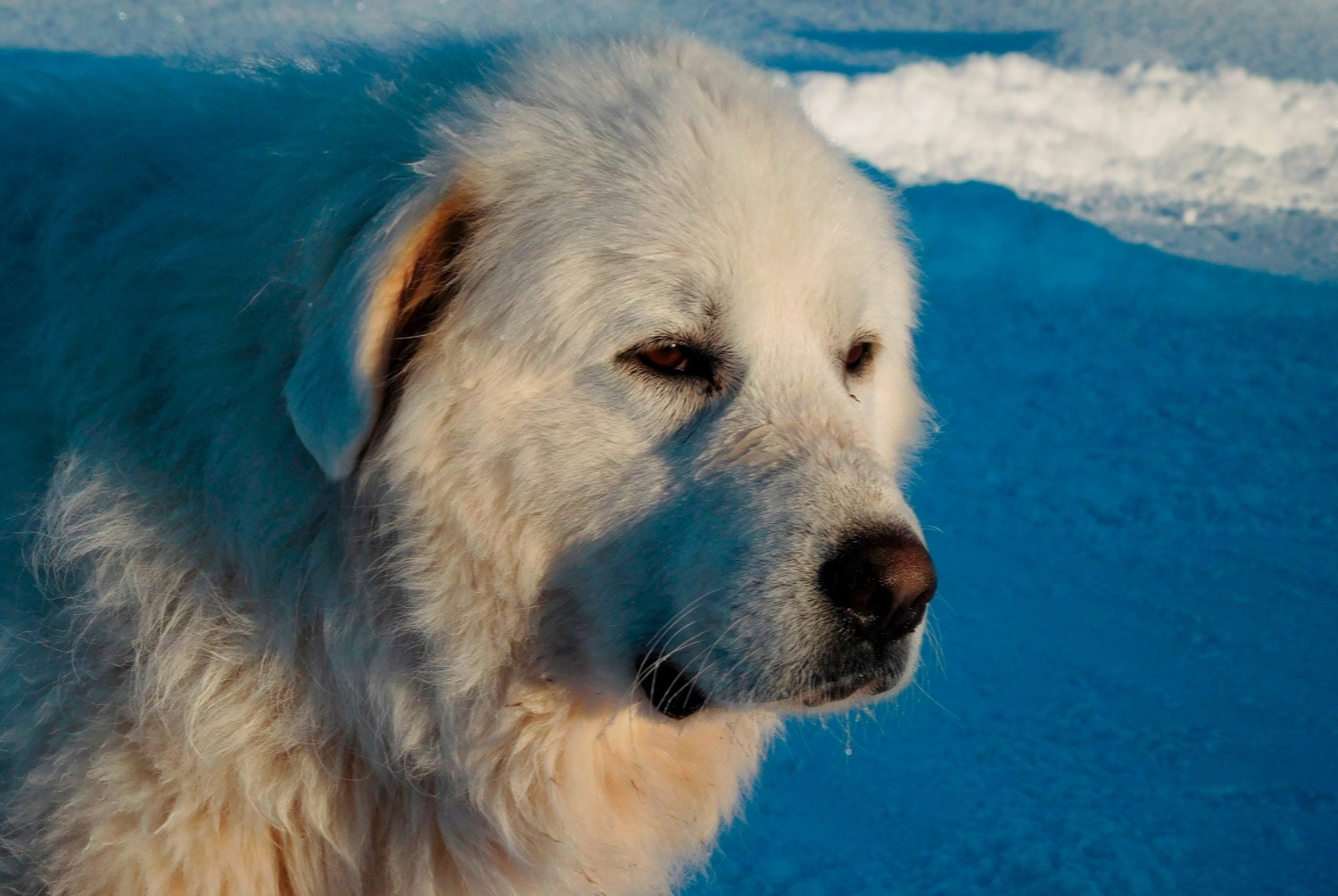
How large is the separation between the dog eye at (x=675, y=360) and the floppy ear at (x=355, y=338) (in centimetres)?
42

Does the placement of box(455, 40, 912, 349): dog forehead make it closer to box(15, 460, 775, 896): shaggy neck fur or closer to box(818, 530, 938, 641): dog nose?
box(818, 530, 938, 641): dog nose

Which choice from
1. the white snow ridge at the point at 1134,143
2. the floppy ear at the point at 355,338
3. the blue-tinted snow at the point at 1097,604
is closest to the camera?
the floppy ear at the point at 355,338

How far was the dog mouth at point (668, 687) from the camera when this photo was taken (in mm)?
2125

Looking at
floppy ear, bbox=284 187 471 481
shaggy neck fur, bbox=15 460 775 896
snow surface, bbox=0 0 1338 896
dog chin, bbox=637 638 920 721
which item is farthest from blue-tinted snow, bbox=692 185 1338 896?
floppy ear, bbox=284 187 471 481

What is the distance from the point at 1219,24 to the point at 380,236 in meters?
9.01

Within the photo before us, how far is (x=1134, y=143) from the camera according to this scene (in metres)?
8.23

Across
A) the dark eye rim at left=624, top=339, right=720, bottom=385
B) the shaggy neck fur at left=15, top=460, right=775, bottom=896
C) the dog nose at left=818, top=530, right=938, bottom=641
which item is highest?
the dark eye rim at left=624, top=339, right=720, bottom=385

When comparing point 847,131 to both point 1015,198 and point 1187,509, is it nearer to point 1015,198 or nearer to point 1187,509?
point 1015,198

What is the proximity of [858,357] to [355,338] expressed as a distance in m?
1.07

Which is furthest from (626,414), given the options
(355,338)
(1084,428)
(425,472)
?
(1084,428)

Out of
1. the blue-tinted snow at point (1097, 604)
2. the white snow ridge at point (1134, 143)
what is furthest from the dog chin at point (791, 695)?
the white snow ridge at point (1134, 143)

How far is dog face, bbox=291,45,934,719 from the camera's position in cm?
200

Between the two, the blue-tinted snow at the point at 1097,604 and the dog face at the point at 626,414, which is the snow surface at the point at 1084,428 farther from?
the dog face at the point at 626,414

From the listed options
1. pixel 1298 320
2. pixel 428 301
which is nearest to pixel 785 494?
pixel 428 301
